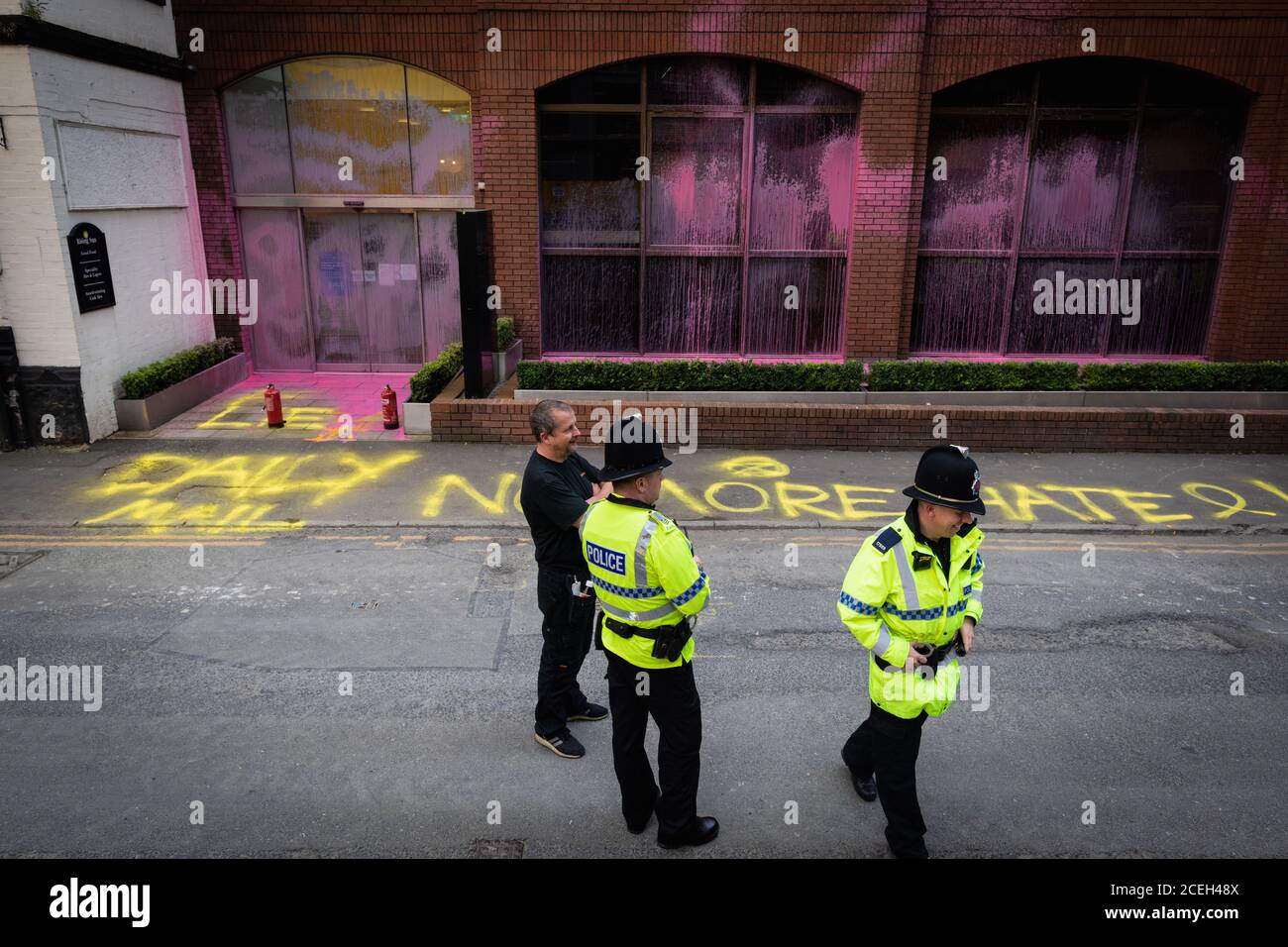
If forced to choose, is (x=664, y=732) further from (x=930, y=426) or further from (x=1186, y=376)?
(x=1186, y=376)

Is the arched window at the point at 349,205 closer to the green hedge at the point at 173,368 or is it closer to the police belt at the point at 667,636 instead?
the green hedge at the point at 173,368

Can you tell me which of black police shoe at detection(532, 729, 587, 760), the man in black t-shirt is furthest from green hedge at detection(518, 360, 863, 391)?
black police shoe at detection(532, 729, 587, 760)

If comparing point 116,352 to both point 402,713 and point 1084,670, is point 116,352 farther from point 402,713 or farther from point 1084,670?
point 1084,670

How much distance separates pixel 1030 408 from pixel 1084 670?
636 centimetres

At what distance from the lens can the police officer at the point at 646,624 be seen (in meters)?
4.37

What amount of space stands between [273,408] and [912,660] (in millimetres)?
10774

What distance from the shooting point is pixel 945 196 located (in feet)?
47.1

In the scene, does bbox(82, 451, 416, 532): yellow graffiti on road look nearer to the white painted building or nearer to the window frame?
the white painted building

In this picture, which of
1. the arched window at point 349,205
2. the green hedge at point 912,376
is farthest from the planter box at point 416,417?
the arched window at point 349,205

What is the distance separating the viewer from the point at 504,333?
1403cm

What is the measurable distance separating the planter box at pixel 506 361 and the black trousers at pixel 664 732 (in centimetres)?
920

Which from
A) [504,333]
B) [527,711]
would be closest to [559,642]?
[527,711]

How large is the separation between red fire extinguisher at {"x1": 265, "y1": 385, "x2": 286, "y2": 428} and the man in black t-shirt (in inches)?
331

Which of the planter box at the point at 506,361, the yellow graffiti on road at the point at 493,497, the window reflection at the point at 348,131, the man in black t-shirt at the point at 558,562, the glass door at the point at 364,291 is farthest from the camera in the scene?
the glass door at the point at 364,291
